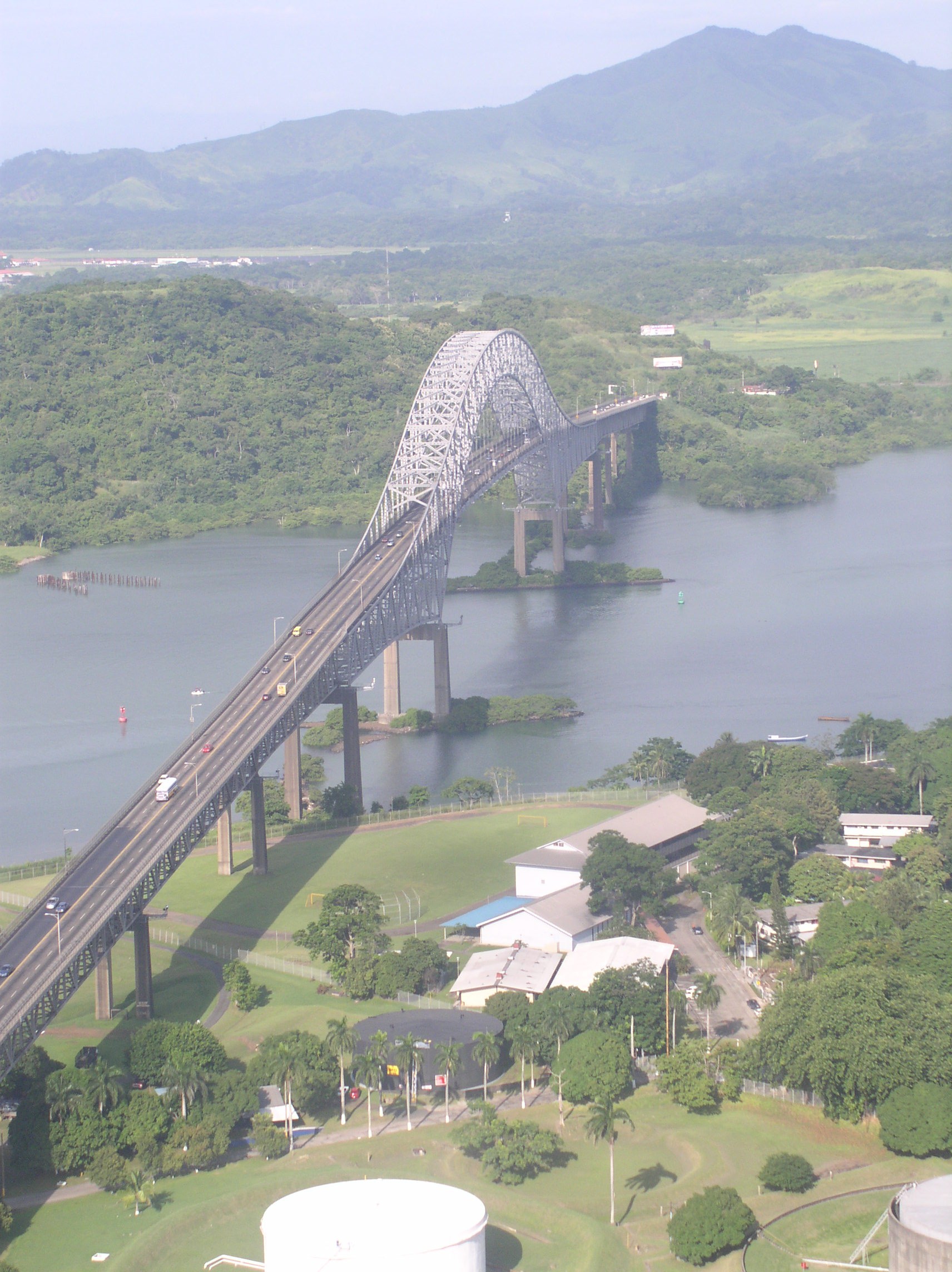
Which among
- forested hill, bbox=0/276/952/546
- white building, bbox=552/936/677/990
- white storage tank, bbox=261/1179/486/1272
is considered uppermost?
forested hill, bbox=0/276/952/546

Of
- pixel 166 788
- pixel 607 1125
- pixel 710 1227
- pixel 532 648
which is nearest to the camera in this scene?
pixel 710 1227

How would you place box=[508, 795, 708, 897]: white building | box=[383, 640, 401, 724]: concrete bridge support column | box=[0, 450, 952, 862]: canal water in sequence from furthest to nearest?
box=[383, 640, 401, 724]: concrete bridge support column, box=[0, 450, 952, 862]: canal water, box=[508, 795, 708, 897]: white building

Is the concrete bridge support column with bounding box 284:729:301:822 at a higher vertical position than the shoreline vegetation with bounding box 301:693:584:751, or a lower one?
higher

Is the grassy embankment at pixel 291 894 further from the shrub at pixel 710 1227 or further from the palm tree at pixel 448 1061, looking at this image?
the shrub at pixel 710 1227

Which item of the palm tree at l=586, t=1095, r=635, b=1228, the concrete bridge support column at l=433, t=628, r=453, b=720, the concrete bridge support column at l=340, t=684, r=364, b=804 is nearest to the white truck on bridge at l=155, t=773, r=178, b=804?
the concrete bridge support column at l=340, t=684, r=364, b=804

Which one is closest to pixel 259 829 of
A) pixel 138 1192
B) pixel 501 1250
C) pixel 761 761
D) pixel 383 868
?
pixel 383 868

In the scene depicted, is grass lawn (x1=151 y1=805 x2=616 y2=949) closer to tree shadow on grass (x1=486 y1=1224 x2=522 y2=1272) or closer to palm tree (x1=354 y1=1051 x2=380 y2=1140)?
palm tree (x1=354 y1=1051 x2=380 y2=1140)

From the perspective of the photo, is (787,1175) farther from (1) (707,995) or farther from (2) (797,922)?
(2) (797,922)
